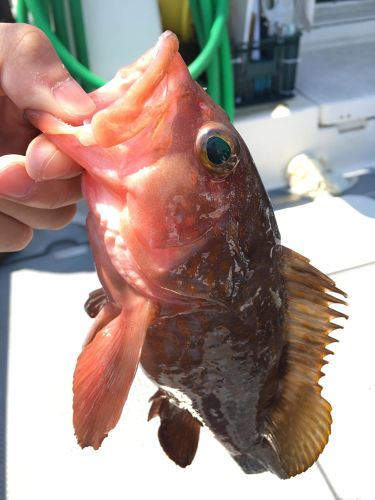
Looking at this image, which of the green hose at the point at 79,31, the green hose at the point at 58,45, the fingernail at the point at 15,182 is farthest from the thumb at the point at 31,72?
the green hose at the point at 79,31

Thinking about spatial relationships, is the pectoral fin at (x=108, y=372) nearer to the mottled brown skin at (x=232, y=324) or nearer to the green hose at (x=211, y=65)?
the mottled brown skin at (x=232, y=324)

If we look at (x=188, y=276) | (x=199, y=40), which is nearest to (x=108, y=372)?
(x=188, y=276)

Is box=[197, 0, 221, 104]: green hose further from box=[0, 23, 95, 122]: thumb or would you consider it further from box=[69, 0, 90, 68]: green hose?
box=[0, 23, 95, 122]: thumb

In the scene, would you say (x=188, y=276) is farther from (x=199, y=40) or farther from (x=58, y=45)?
(x=199, y=40)

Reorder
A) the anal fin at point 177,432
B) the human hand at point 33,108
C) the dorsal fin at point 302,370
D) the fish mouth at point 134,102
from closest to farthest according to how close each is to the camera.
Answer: the fish mouth at point 134,102
the human hand at point 33,108
the dorsal fin at point 302,370
the anal fin at point 177,432

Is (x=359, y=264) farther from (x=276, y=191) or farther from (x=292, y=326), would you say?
(x=292, y=326)

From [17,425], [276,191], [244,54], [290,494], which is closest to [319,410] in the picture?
[290,494]
